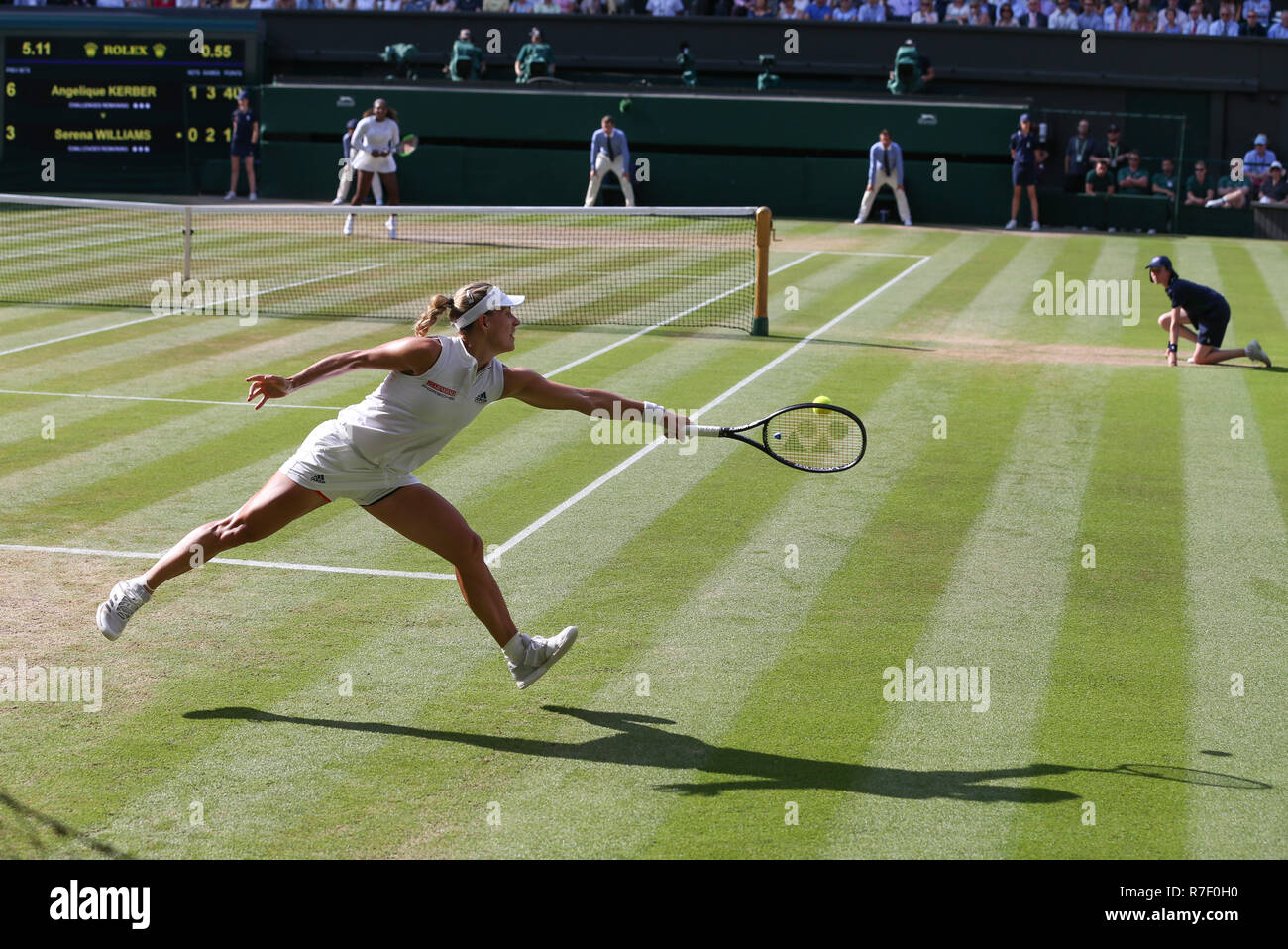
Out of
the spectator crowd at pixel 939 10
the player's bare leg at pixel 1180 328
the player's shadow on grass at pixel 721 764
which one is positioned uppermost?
the spectator crowd at pixel 939 10

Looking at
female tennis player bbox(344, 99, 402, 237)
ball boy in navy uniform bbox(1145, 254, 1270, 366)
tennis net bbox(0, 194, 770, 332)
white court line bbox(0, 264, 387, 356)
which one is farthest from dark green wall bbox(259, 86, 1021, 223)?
ball boy in navy uniform bbox(1145, 254, 1270, 366)

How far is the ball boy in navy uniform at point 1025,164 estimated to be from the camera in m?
32.5

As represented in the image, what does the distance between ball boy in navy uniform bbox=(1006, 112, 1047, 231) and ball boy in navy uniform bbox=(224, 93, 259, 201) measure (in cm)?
1736

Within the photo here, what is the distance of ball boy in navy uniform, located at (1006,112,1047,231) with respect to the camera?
32.5 m

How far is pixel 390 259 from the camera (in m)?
25.8

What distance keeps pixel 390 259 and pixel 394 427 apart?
750 inches

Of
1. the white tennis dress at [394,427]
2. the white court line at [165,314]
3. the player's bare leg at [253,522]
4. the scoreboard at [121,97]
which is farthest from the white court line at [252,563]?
the scoreboard at [121,97]

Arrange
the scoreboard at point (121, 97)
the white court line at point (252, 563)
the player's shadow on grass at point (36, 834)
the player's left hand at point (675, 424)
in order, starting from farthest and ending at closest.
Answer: the scoreboard at point (121, 97)
the white court line at point (252, 563)
the player's left hand at point (675, 424)
the player's shadow on grass at point (36, 834)

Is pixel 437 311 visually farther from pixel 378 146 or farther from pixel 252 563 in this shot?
pixel 378 146

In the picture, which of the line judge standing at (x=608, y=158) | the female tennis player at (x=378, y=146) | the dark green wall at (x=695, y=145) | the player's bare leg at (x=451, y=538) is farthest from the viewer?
the dark green wall at (x=695, y=145)

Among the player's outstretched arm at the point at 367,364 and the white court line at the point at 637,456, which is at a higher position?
the player's outstretched arm at the point at 367,364

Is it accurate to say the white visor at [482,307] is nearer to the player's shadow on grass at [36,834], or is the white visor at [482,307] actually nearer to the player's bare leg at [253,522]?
the player's bare leg at [253,522]

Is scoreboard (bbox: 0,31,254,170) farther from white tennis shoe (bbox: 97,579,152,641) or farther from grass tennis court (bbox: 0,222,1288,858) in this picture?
white tennis shoe (bbox: 97,579,152,641)

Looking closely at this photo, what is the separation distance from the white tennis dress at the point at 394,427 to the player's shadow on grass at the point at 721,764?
1.17 m
